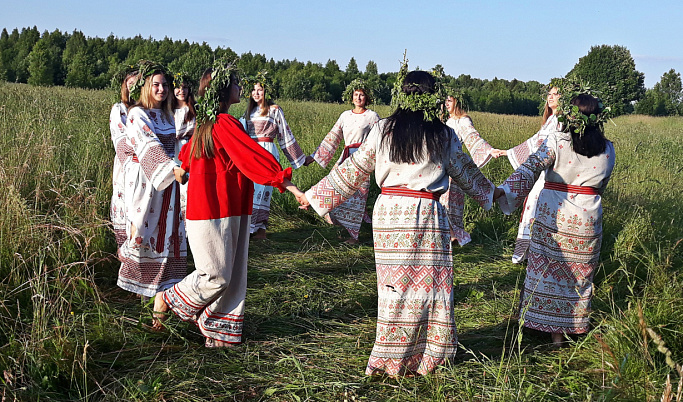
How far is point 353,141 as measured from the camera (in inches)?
293

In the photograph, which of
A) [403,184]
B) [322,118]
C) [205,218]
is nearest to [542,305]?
[403,184]

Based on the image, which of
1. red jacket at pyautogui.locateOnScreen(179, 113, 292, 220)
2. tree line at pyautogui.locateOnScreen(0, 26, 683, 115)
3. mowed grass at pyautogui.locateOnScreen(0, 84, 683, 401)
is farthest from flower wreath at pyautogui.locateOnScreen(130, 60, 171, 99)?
tree line at pyautogui.locateOnScreen(0, 26, 683, 115)

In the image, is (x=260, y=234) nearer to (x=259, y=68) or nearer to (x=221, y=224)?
(x=221, y=224)

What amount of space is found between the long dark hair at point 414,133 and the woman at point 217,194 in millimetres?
660

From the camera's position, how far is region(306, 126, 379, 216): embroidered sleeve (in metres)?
3.38

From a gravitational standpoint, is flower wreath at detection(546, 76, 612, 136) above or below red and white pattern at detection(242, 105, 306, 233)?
above

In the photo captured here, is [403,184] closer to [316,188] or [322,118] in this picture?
[316,188]

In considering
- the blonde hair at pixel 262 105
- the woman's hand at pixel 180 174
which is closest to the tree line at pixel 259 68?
the blonde hair at pixel 262 105

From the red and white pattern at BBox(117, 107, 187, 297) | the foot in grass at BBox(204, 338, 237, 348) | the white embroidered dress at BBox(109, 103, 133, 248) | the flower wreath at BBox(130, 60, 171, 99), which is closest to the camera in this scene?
the foot in grass at BBox(204, 338, 237, 348)

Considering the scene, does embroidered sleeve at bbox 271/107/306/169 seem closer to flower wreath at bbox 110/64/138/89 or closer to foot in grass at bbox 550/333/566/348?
flower wreath at bbox 110/64/138/89

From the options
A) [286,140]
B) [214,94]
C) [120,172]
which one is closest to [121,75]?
[120,172]

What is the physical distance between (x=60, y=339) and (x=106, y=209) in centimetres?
287

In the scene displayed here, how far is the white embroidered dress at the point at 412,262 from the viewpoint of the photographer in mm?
3260

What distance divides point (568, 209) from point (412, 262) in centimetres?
130
